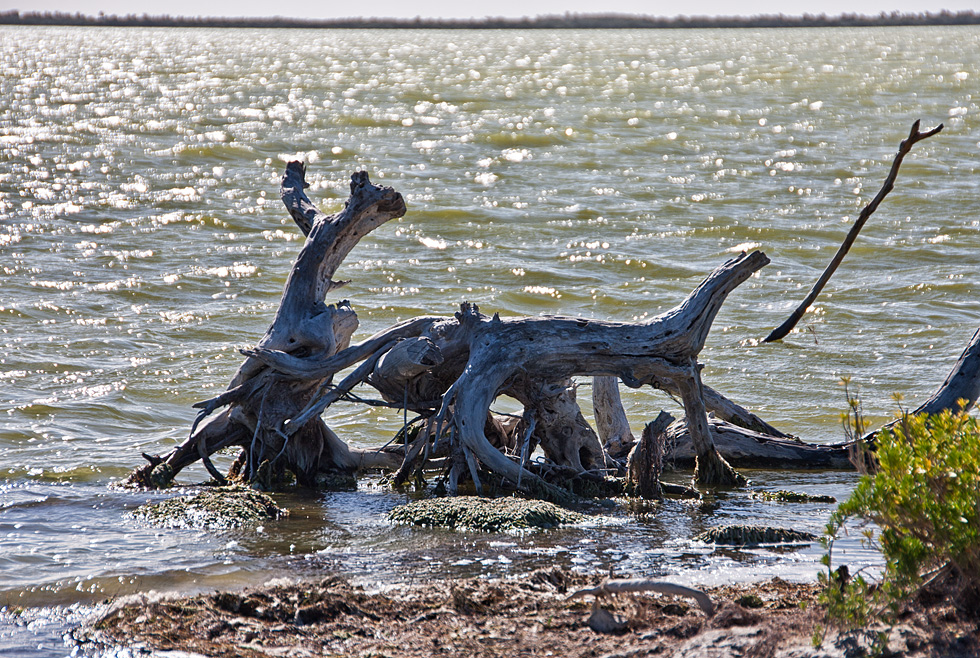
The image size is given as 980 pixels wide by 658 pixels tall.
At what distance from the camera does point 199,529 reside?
628 centimetres

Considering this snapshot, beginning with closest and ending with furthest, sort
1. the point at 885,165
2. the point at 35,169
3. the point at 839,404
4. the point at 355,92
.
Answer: the point at 839,404
the point at 35,169
the point at 885,165
the point at 355,92

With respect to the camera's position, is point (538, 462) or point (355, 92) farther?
point (355, 92)

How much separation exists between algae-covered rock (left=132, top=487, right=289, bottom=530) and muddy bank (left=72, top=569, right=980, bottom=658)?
1.32m

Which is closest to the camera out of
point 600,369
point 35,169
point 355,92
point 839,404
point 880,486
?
point 880,486

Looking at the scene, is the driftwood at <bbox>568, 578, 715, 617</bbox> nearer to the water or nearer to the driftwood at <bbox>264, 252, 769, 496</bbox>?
the water

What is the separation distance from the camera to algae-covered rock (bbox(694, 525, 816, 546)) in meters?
5.79

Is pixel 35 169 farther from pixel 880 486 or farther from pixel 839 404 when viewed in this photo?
pixel 880 486

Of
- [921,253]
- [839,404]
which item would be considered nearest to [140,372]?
[839,404]

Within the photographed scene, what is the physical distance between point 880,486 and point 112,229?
51.2 ft

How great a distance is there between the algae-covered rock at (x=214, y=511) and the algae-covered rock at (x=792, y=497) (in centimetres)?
A: 300

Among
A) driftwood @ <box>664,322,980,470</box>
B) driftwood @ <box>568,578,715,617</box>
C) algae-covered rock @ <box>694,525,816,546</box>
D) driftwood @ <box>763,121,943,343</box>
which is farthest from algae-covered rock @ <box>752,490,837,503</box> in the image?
driftwood @ <box>568,578,715,617</box>

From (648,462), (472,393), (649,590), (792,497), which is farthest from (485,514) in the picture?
(792,497)

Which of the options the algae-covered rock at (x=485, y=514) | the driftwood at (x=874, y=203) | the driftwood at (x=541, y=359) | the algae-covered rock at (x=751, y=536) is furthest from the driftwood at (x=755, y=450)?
the driftwood at (x=874, y=203)

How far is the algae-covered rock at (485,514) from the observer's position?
20.2 ft
